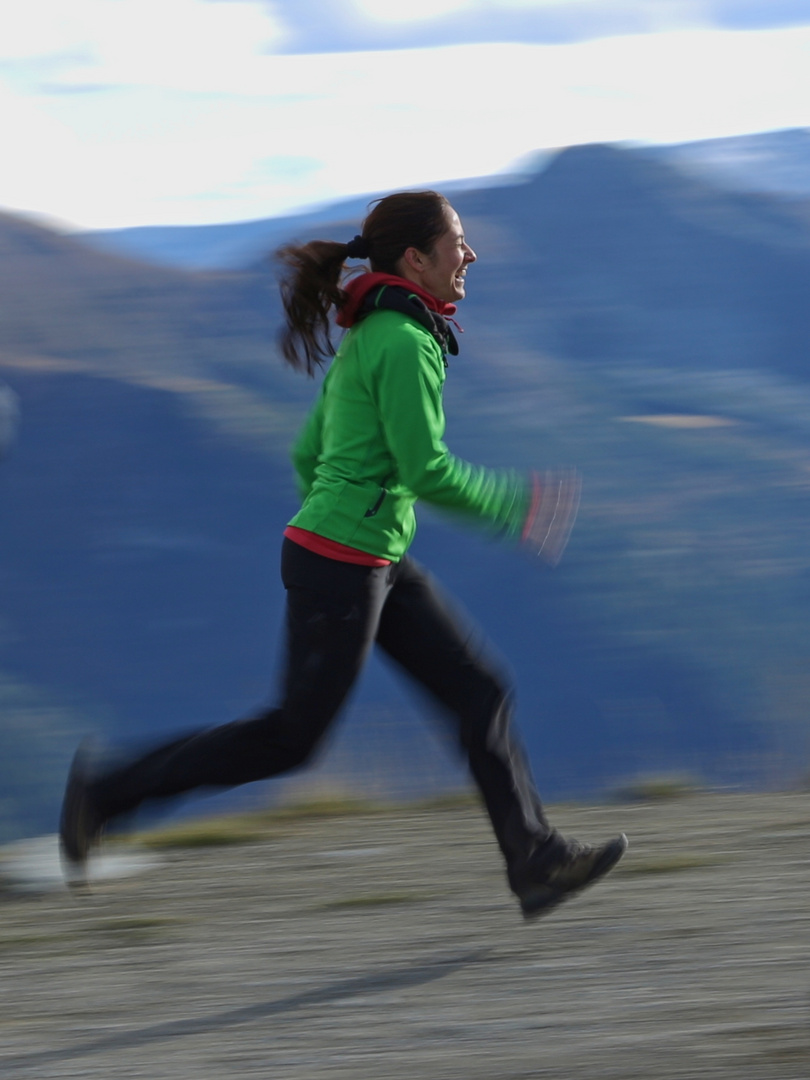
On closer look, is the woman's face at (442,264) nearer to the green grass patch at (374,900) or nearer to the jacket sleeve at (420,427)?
the jacket sleeve at (420,427)

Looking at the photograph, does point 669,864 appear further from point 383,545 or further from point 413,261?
point 413,261

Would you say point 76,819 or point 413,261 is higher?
point 413,261

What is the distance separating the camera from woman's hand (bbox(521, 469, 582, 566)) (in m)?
3.05

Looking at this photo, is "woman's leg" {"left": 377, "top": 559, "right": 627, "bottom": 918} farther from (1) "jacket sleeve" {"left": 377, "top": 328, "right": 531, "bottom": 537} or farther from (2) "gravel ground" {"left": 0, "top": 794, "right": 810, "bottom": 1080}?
(1) "jacket sleeve" {"left": 377, "top": 328, "right": 531, "bottom": 537}

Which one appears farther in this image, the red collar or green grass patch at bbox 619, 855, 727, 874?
green grass patch at bbox 619, 855, 727, 874

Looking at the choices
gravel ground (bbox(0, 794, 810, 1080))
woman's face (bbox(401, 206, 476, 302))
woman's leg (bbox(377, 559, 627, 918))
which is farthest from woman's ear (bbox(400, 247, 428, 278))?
gravel ground (bbox(0, 794, 810, 1080))

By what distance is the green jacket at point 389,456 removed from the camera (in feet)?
9.75

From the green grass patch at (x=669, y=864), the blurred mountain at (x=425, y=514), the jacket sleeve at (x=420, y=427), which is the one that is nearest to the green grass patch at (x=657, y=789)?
the green grass patch at (x=669, y=864)

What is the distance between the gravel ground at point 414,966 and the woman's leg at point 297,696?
0.35 meters

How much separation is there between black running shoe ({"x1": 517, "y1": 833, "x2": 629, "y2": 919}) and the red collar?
115 cm

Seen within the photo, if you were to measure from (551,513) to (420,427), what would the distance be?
0.34 meters

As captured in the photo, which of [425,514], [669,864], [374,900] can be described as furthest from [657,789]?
[425,514]

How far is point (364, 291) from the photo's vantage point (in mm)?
3111

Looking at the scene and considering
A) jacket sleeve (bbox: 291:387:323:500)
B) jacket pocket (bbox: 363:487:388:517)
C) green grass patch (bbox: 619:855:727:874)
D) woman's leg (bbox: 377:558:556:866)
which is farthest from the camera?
green grass patch (bbox: 619:855:727:874)
